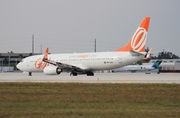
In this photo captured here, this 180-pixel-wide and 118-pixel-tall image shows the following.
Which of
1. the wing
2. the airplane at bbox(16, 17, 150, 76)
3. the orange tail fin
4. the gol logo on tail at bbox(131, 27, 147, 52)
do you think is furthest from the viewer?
the wing

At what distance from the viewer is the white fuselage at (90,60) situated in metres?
52.6

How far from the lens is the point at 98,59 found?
5462 cm

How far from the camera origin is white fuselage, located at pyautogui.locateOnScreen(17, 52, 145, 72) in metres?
52.6

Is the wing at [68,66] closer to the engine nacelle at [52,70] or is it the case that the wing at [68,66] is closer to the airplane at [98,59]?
the airplane at [98,59]

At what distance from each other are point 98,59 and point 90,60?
4.38 feet

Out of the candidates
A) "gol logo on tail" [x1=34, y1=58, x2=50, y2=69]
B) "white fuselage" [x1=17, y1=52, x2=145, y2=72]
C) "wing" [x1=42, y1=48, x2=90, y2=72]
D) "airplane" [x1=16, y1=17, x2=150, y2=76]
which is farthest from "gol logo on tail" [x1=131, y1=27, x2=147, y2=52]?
"gol logo on tail" [x1=34, y1=58, x2=50, y2=69]
